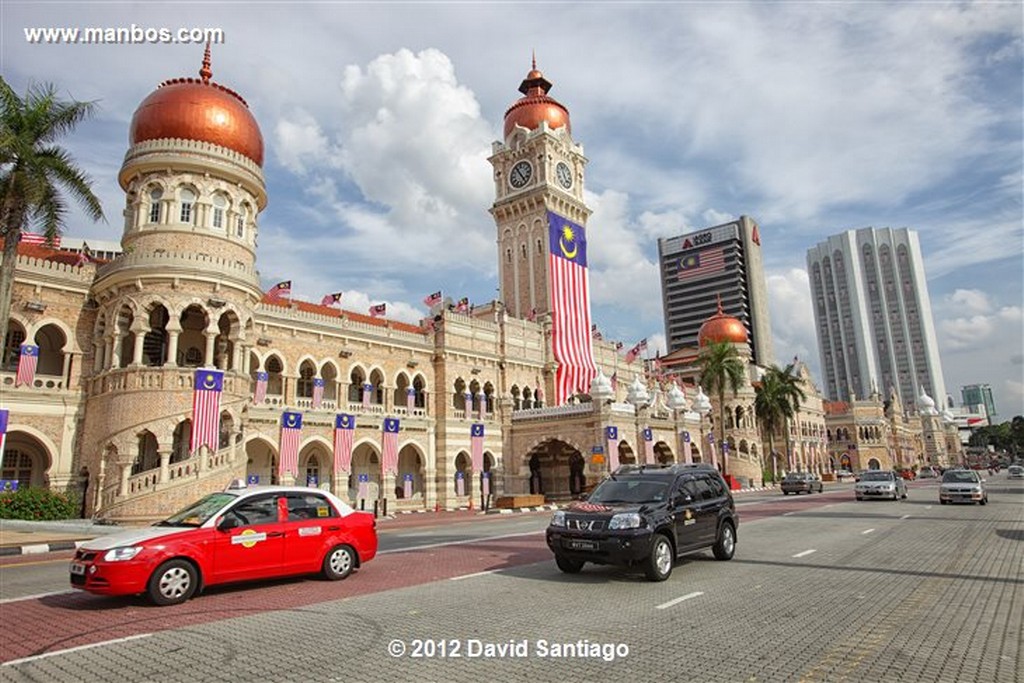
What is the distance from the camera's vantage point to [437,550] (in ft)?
43.2

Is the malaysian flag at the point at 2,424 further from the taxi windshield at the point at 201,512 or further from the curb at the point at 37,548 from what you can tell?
the taxi windshield at the point at 201,512

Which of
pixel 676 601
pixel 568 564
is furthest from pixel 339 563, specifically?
pixel 676 601

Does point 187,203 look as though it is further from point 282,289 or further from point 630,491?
point 630,491

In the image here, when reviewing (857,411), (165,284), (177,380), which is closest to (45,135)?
(165,284)

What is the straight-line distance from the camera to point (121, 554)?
7.46m

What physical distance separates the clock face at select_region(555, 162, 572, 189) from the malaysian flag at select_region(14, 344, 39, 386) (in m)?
33.7

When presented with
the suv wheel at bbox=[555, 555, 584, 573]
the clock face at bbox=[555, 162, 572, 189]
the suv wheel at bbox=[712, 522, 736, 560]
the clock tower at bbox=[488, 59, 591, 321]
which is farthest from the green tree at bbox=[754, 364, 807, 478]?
the suv wheel at bbox=[555, 555, 584, 573]

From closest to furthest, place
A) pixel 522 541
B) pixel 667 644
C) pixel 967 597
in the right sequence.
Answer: pixel 667 644 → pixel 967 597 → pixel 522 541

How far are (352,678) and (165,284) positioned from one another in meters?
21.5

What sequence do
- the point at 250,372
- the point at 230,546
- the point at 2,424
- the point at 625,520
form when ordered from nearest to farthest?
the point at 230,546, the point at 625,520, the point at 2,424, the point at 250,372

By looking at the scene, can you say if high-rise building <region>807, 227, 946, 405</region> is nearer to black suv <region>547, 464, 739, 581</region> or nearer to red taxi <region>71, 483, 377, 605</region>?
black suv <region>547, 464, 739, 581</region>

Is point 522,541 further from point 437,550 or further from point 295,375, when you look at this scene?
point 295,375

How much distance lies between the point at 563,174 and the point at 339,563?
4121 cm

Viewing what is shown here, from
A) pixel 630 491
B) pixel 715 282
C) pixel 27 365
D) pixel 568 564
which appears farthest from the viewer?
pixel 715 282
